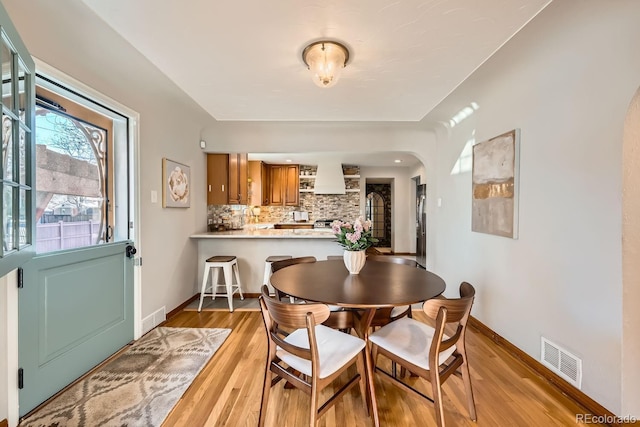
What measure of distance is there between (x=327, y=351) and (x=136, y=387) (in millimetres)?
1457

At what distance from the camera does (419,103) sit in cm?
286

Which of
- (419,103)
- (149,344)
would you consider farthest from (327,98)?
(149,344)

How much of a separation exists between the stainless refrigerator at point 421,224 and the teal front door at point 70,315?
557cm

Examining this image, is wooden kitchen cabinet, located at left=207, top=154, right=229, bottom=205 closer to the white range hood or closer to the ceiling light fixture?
the ceiling light fixture

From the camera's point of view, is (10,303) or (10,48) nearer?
(10,48)

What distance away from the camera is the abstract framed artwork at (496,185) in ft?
7.41

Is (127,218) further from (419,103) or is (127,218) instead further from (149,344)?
(419,103)

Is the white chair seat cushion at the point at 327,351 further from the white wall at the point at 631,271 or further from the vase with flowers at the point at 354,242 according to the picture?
the white wall at the point at 631,271

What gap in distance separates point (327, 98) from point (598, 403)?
305 cm

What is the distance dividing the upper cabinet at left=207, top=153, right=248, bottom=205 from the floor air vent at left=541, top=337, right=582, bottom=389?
12.9ft

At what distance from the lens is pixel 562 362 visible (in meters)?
1.82

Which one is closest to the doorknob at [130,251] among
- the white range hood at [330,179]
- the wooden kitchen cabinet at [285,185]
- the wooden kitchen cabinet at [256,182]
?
the wooden kitchen cabinet at [256,182]

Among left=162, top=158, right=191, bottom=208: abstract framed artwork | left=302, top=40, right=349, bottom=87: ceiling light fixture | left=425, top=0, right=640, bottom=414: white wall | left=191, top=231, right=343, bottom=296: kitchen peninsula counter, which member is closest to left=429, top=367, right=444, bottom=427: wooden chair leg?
left=425, top=0, right=640, bottom=414: white wall

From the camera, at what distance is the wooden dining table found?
1.45m
